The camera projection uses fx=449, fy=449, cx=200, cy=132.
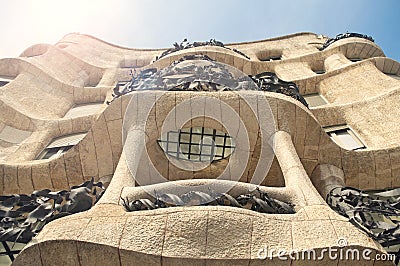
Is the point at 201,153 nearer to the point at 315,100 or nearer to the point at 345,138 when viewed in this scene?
the point at 345,138

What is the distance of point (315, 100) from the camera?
1698cm

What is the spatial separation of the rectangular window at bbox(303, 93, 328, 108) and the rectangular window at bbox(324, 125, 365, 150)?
9.85ft

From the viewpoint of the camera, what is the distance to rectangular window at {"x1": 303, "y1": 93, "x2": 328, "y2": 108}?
16.5m

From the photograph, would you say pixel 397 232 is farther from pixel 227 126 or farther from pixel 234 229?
pixel 227 126

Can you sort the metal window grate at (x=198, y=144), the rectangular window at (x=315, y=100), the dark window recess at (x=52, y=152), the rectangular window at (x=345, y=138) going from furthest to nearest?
1. the rectangular window at (x=315, y=100)
2. the dark window recess at (x=52, y=152)
3. the rectangular window at (x=345, y=138)
4. the metal window grate at (x=198, y=144)

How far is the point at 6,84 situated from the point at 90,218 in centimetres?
1251

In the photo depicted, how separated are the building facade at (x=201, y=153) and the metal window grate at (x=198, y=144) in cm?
3

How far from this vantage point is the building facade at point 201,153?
18.3 ft

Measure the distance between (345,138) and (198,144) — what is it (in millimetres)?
5022

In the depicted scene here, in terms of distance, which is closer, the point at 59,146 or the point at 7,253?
the point at 7,253

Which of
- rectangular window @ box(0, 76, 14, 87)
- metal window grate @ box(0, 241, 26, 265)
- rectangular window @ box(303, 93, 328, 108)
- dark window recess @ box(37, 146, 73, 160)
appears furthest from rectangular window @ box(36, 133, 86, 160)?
rectangular window @ box(303, 93, 328, 108)

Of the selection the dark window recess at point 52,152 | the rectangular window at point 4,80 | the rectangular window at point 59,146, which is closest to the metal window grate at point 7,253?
the rectangular window at point 59,146

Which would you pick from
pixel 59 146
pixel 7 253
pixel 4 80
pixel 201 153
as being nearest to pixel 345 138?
pixel 201 153

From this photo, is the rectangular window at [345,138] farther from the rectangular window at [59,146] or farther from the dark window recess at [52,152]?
the dark window recess at [52,152]
